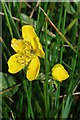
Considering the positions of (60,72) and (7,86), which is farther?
(7,86)

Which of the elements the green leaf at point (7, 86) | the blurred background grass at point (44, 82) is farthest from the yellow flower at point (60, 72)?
the green leaf at point (7, 86)

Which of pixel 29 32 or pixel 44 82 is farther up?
pixel 29 32

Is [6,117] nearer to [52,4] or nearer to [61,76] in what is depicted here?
[61,76]

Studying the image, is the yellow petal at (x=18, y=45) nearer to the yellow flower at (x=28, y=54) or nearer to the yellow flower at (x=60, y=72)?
the yellow flower at (x=28, y=54)

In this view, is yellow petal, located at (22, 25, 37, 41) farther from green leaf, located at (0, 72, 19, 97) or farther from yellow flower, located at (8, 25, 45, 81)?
green leaf, located at (0, 72, 19, 97)

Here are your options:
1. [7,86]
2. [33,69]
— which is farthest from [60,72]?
[7,86]

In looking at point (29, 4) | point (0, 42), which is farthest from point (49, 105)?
point (29, 4)

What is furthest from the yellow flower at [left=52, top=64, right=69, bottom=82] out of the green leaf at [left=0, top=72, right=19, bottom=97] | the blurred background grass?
the green leaf at [left=0, top=72, right=19, bottom=97]

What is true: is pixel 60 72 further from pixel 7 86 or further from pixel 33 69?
pixel 7 86
